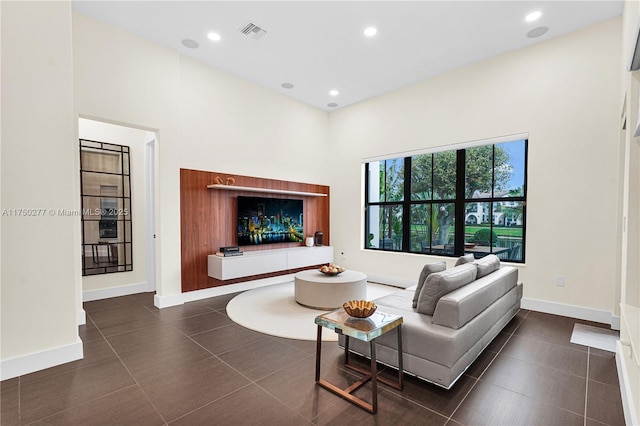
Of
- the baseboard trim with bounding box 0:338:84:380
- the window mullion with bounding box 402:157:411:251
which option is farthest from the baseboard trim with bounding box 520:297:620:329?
the baseboard trim with bounding box 0:338:84:380

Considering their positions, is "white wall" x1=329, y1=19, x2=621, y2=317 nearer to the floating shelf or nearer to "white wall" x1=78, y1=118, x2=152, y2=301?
the floating shelf

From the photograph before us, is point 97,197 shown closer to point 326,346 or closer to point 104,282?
point 104,282

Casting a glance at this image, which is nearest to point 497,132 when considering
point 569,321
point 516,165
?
point 516,165

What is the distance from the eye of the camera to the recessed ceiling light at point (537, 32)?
3.92 m

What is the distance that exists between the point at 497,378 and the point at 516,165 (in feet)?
10.9

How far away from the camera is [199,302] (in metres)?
4.60

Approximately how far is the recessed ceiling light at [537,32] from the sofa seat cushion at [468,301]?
315 centimetres

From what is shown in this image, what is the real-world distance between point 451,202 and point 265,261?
3277 mm

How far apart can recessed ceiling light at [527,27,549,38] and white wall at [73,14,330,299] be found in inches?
155

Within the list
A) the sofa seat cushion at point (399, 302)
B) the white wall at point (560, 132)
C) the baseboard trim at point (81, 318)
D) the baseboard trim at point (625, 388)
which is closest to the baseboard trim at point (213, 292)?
the baseboard trim at point (81, 318)

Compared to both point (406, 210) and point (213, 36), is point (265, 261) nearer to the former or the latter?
point (406, 210)

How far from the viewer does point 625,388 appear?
7.04ft

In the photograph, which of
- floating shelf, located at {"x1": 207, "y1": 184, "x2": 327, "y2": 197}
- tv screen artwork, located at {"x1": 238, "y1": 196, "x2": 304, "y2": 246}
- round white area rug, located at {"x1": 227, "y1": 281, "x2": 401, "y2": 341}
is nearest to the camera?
round white area rug, located at {"x1": 227, "y1": 281, "x2": 401, "y2": 341}

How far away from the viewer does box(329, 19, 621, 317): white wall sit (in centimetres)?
377
